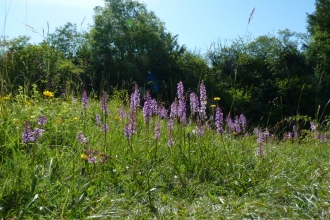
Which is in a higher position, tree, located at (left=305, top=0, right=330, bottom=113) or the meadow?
tree, located at (left=305, top=0, right=330, bottom=113)

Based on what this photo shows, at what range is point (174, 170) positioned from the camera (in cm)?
330

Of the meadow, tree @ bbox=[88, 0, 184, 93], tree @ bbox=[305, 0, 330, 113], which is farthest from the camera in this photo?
tree @ bbox=[88, 0, 184, 93]

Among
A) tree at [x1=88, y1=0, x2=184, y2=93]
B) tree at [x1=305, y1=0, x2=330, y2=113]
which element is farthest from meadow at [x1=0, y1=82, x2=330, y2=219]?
tree at [x1=88, y1=0, x2=184, y2=93]

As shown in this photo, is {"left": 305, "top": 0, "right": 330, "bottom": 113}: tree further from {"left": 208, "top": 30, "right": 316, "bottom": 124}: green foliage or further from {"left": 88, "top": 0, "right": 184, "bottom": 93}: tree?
{"left": 88, "top": 0, "right": 184, "bottom": 93}: tree

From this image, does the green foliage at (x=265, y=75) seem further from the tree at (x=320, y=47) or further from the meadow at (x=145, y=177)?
the meadow at (x=145, y=177)

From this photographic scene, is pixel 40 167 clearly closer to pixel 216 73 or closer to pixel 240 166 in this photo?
pixel 240 166

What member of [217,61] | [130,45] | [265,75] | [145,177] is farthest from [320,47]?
[145,177]

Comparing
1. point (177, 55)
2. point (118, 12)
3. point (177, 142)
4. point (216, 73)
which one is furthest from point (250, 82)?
point (177, 142)

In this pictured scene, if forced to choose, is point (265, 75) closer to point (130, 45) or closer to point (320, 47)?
point (320, 47)

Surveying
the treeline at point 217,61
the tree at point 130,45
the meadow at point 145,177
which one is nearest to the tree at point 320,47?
the treeline at point 217,61

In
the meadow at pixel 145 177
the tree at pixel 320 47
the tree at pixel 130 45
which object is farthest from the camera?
the tree at pixel 130 45

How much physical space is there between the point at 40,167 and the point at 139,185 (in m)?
0.72

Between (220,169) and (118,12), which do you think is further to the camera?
(118,12)

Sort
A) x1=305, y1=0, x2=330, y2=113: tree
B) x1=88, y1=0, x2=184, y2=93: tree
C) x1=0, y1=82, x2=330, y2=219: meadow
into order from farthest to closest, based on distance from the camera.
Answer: x1=88, y1=0, x2=184, y2=93: tree < x1=305, y1=0, x2=330, y2=113: tree < x1=0, y1=82, x2=330, y2=219: meadow
